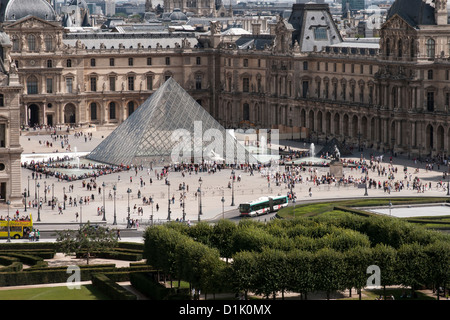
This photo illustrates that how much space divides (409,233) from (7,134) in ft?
124

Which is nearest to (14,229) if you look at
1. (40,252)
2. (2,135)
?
(40,252)

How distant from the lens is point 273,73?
152 meters

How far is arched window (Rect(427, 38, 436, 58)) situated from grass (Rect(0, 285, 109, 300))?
65007 mm

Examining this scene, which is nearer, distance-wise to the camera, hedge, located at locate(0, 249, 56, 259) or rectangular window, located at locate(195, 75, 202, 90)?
hedge, located at locate(0, 249, 56, 259)

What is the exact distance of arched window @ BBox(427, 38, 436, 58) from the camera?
126812mm

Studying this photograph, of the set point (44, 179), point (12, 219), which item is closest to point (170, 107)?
point (44, 179)

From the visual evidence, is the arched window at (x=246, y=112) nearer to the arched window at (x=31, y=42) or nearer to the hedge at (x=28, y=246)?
the arched window at (x=31, y=42)

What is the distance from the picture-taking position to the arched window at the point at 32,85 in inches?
6117

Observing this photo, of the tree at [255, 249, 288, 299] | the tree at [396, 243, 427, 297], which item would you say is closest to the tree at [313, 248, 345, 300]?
the tree at [255, 249, 288, 299]

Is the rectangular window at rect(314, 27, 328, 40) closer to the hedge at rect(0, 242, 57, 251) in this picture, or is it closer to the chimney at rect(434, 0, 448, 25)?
the chimney at rect(434, 0, 448, 25)

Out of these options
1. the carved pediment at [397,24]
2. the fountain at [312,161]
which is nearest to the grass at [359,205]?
the fountain at [312,161]

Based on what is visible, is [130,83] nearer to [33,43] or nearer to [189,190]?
[33,43]

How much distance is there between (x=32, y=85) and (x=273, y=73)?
97.4 feet
